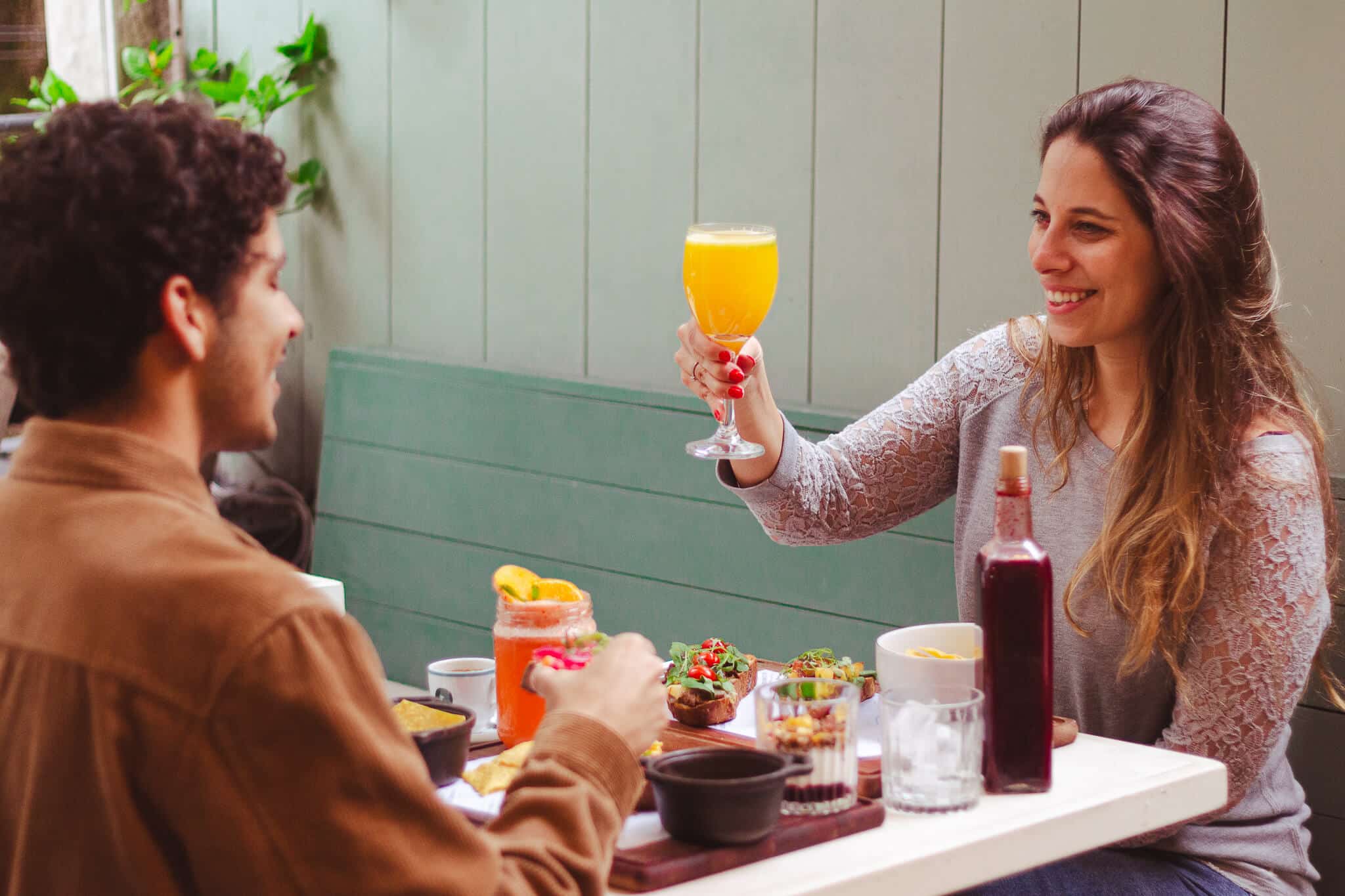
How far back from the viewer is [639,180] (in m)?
3.36

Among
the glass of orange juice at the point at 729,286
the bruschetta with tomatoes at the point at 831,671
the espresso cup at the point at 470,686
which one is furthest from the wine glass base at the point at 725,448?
the espresso cup at the point at 470,686

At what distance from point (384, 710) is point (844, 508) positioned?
126cm

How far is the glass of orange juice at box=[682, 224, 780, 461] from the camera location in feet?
6.37

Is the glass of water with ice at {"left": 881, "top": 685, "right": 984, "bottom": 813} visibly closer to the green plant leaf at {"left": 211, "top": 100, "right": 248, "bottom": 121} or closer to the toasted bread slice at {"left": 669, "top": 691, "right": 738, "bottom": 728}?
the toasted bread slice at {"left": 669, "top": 691, "right": 738, "bottom": 728}

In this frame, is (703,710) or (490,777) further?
(703,710)

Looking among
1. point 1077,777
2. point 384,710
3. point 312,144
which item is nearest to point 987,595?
point 1077,777

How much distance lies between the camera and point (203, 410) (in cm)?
114

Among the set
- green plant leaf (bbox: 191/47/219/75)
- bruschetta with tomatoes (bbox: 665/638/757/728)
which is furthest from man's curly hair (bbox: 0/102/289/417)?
green plant leaf (bbox: 191/47/219/75)

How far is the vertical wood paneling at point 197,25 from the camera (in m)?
4.29

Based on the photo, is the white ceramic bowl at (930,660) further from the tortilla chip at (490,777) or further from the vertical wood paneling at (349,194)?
the vertical wood paneling at (349,194)

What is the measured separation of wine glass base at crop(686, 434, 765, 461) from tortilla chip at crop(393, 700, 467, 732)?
518 mm

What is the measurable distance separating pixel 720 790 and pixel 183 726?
0.45m

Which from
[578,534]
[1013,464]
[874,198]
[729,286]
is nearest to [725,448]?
[729,286]

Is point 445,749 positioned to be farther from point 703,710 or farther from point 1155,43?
point 1155,43
